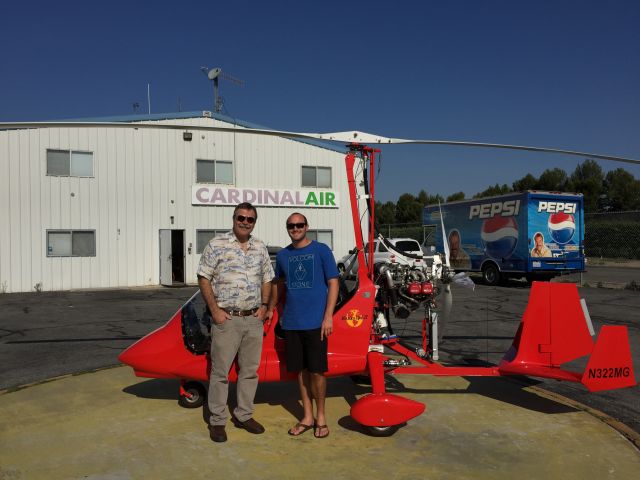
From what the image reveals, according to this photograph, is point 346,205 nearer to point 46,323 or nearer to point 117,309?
point 117,309

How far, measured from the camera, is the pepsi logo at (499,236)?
1628 cm

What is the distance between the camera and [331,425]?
13.9 ft

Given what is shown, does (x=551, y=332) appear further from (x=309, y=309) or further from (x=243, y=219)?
(x=243, y=219)

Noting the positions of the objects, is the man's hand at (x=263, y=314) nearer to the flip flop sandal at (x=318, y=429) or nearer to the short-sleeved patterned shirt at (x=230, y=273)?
the short-sleeved patterned shirt at (x=230, y=273)

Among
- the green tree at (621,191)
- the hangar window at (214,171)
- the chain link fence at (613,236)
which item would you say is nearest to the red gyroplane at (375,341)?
the hangar window at (214,171)

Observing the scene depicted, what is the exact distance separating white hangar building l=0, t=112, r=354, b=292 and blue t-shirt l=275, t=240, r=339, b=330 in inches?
516

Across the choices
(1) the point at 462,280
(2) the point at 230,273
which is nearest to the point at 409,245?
(1) the point at 462,280

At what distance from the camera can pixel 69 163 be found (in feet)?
54.8

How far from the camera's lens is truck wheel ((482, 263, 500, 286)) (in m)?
17.0

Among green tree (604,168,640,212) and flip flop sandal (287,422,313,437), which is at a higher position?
green tree (604,168,640,212)

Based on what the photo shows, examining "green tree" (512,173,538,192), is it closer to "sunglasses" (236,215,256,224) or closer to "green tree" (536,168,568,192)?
"green tree" (536,168,568,192)

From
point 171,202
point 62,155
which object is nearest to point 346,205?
point 171,202

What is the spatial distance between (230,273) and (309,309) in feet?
2.23

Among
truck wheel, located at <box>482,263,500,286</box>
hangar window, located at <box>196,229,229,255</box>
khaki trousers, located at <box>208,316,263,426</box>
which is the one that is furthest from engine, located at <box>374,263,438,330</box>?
hangar window, located at <box>196,229,229,255</box>
